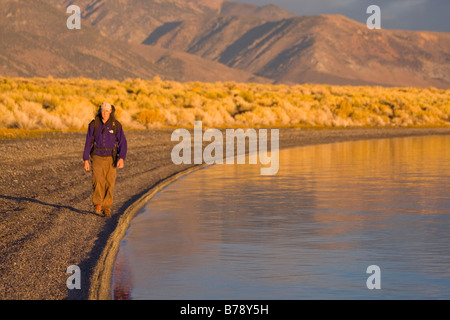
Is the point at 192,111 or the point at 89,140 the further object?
the point at 192,111

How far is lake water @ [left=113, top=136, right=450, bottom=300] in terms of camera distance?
8.58 meters

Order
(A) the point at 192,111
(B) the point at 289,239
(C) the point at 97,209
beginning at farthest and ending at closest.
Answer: (A) the point at 192,111
(C) the point at 97,209
(B) the point at 289,239

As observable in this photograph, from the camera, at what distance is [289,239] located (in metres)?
11.3

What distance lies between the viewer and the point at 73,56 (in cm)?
13400

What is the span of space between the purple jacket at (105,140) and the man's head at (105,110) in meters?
0.07

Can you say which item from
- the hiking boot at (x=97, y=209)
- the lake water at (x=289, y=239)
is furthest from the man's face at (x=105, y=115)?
the lake water at (x=289, y=239)

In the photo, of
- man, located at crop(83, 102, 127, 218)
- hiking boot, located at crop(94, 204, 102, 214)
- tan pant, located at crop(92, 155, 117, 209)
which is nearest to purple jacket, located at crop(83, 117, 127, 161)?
man, located at crop(83, 102, 127, 218)

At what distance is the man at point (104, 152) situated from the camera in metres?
12.6

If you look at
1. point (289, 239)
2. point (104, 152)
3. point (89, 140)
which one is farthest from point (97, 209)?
point (289, 239)

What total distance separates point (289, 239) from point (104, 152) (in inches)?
123

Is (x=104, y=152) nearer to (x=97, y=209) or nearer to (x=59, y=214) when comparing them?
(x=97, y=209)
